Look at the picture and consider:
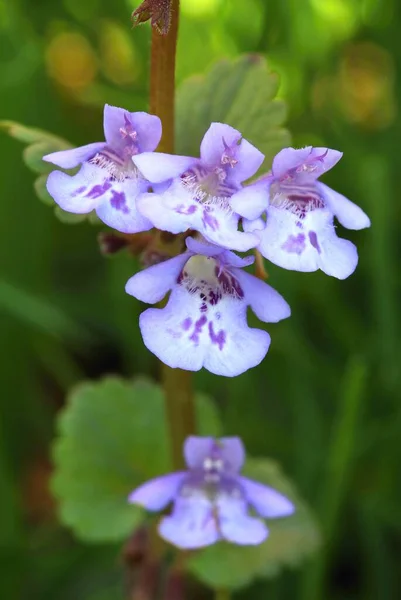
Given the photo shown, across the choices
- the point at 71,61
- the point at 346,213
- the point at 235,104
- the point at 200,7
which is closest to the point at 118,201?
the point at 346,213

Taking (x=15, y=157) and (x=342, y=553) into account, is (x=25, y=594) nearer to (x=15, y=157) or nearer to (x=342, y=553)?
(x=342, y=553)

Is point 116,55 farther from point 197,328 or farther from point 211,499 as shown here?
point 197,328

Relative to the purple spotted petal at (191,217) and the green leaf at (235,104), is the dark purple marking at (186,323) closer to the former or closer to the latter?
the purple spotted petal at (191,217)

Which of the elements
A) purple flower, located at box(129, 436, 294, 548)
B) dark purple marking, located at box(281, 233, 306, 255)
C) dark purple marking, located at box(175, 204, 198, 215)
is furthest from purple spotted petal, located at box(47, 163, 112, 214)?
purple flower, located at box(129, 436, 294, 548)

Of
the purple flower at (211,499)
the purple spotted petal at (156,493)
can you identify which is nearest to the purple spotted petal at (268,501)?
the purple flower at (211,499)

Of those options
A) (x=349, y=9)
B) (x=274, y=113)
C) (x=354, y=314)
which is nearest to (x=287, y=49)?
(x=349, y=9)

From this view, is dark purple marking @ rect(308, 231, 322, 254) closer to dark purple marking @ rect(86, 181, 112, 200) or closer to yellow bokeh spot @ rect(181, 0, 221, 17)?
dark purple marking @ rect(86, 181, 112, 200)
